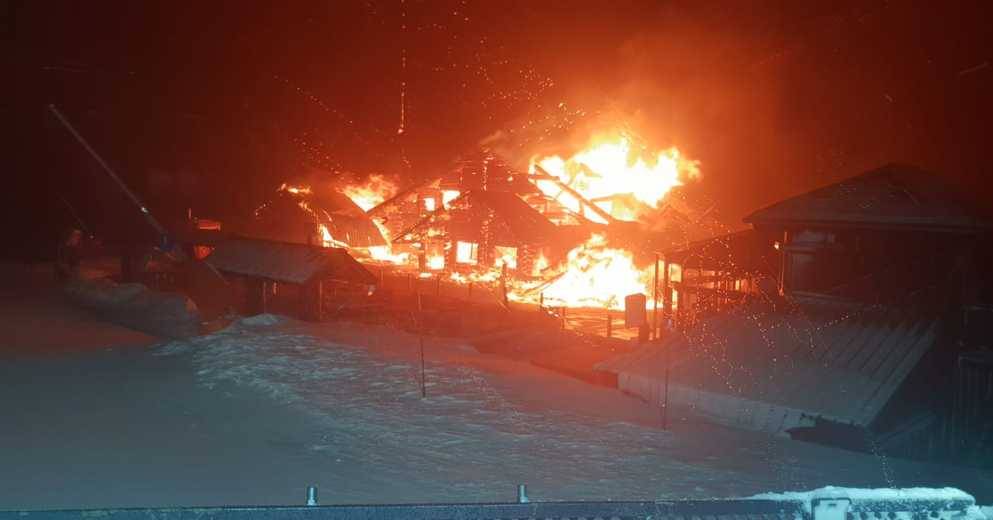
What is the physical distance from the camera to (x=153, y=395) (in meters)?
11.0

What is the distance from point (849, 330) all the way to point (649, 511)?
11758 millimetres

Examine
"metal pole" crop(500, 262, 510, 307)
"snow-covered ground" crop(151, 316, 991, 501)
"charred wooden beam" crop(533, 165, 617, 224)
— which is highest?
"charred wooden beam" crop(533, 165, 617, 224)

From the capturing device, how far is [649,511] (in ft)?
10.9

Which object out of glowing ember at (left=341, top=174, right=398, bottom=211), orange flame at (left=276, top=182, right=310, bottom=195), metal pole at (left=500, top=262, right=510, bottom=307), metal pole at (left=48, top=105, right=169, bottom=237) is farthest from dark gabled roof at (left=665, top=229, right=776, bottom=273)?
glowing ember at (left=341, top=174, right=398, bottom=211)

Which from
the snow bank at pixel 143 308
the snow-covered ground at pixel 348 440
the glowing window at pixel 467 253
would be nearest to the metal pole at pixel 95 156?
the glowing window at pixel 467 253

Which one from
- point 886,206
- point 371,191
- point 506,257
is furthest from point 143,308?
point 371,191

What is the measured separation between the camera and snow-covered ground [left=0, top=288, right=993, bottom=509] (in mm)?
7434

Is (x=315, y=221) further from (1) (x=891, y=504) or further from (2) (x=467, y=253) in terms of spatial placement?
(1) (x=891, y=504)

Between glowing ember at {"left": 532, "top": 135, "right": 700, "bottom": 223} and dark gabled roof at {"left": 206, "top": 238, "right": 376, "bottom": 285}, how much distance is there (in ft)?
83.7

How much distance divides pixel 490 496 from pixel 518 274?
88.6 feet

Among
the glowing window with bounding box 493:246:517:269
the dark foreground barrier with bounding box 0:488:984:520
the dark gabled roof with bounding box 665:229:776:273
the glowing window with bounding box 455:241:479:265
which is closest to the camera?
the dark foreground barrier with bounding box 0:488:984:520

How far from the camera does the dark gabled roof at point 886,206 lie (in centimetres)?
1345

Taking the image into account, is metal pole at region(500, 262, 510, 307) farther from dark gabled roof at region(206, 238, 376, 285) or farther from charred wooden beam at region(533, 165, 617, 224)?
charred wooden beam at region(533, 165, 617, 224)

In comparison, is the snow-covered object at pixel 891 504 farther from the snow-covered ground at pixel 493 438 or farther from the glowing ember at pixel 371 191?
the glowing ember at pixel 371 191
